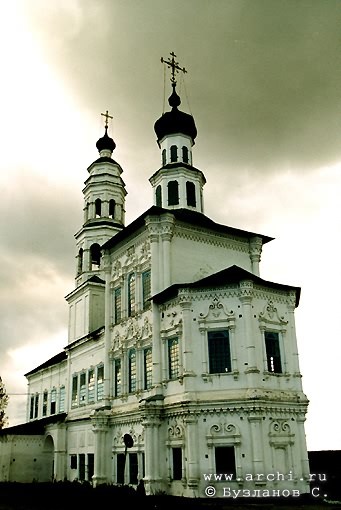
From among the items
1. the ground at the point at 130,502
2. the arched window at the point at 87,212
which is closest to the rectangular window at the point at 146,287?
the ground at the point at 130,502

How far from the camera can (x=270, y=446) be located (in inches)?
922

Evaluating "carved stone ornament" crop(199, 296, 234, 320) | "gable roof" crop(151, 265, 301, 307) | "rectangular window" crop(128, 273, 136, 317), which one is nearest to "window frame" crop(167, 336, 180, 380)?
"carved stone ornament" crop(199, 296, 234, 320)

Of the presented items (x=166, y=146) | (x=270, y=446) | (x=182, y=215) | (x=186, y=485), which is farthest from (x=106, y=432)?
(x=166, y=146)

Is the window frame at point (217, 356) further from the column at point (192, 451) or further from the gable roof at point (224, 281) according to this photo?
the column at point (192, 451)

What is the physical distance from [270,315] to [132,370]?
8.62m

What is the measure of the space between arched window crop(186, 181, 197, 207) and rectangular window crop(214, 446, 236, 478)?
15.4 meters

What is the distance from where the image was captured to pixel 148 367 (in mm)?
28281

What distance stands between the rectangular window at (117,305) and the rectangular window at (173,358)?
5.87m

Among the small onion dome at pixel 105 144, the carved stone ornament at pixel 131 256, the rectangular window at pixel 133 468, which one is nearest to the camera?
the rectangular window at pixel 133 468

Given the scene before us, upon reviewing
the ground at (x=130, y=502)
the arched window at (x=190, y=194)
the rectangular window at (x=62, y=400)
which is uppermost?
the arched window at (x=190, y=194)

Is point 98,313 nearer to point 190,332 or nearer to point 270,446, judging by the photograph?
point 190,332

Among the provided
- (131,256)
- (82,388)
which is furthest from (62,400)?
(131,256)

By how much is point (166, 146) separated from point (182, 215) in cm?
679

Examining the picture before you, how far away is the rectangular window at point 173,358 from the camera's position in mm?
26109
